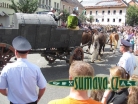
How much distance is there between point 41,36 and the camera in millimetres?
7316

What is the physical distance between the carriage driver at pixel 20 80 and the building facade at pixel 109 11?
70456mm

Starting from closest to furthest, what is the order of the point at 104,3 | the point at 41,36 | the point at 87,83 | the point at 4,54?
the point at 87,83 < the point at 4,54 < the point at 41,36 < the point at 104,3

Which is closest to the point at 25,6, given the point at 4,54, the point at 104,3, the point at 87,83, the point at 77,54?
the point at 77,54

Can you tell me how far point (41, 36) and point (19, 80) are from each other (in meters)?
4.49

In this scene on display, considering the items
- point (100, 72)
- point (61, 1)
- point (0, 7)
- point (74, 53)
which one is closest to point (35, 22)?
point (74, 53)

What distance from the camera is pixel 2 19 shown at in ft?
93.7

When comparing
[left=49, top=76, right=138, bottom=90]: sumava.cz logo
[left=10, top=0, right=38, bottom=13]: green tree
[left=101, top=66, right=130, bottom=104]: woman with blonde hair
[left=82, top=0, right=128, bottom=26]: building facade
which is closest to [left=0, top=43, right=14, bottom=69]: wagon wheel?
[left=101, top=66, right=130, bottom=104]: woman with blonde hair

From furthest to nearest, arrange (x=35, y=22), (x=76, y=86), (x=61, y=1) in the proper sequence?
(x=61, y=1) → (x=35, y=22) → (x=76, y=86)

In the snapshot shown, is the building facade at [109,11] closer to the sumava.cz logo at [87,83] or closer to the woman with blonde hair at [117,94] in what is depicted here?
the woman with blonde hair at [117,94]

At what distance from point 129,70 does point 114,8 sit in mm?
73847

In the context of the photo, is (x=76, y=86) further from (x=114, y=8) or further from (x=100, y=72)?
(x=114, y=8)

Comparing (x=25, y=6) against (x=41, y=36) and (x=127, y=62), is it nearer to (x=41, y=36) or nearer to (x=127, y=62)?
(x=41, y=36)

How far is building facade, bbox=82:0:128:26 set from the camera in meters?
73.9

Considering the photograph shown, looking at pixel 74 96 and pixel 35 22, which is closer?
pixel 74 96
